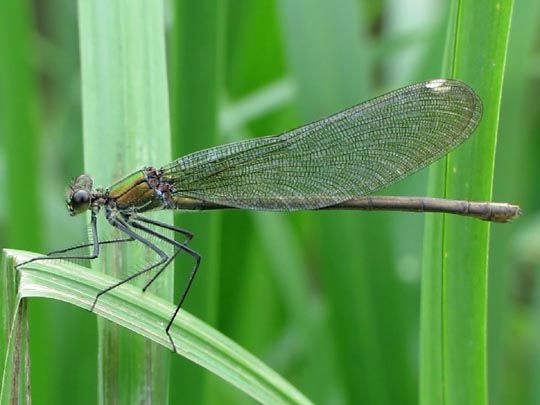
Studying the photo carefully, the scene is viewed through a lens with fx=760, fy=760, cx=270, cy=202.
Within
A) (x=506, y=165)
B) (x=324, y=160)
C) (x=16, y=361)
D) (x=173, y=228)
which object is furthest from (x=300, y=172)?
(x=16, y=361)

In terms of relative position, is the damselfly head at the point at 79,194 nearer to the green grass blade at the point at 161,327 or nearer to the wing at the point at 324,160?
the wing at the point at 324,160

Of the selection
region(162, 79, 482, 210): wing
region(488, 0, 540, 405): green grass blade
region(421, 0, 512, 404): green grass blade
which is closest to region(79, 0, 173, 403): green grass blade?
region(162, 79, 482, 210): wing

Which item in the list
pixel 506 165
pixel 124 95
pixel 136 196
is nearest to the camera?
pixel 124 95

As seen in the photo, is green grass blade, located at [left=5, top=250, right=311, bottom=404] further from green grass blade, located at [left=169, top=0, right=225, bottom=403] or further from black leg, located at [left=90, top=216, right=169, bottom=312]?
green grass blade, located at [left=169, top=0, right=225, bottom=403]

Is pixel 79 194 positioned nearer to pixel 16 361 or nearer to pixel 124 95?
pixel 124 95

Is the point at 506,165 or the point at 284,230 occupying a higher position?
the point at 506,165

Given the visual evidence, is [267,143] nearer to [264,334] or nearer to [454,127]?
[454,127]

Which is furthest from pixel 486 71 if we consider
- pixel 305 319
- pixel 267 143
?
pixel 305 319
